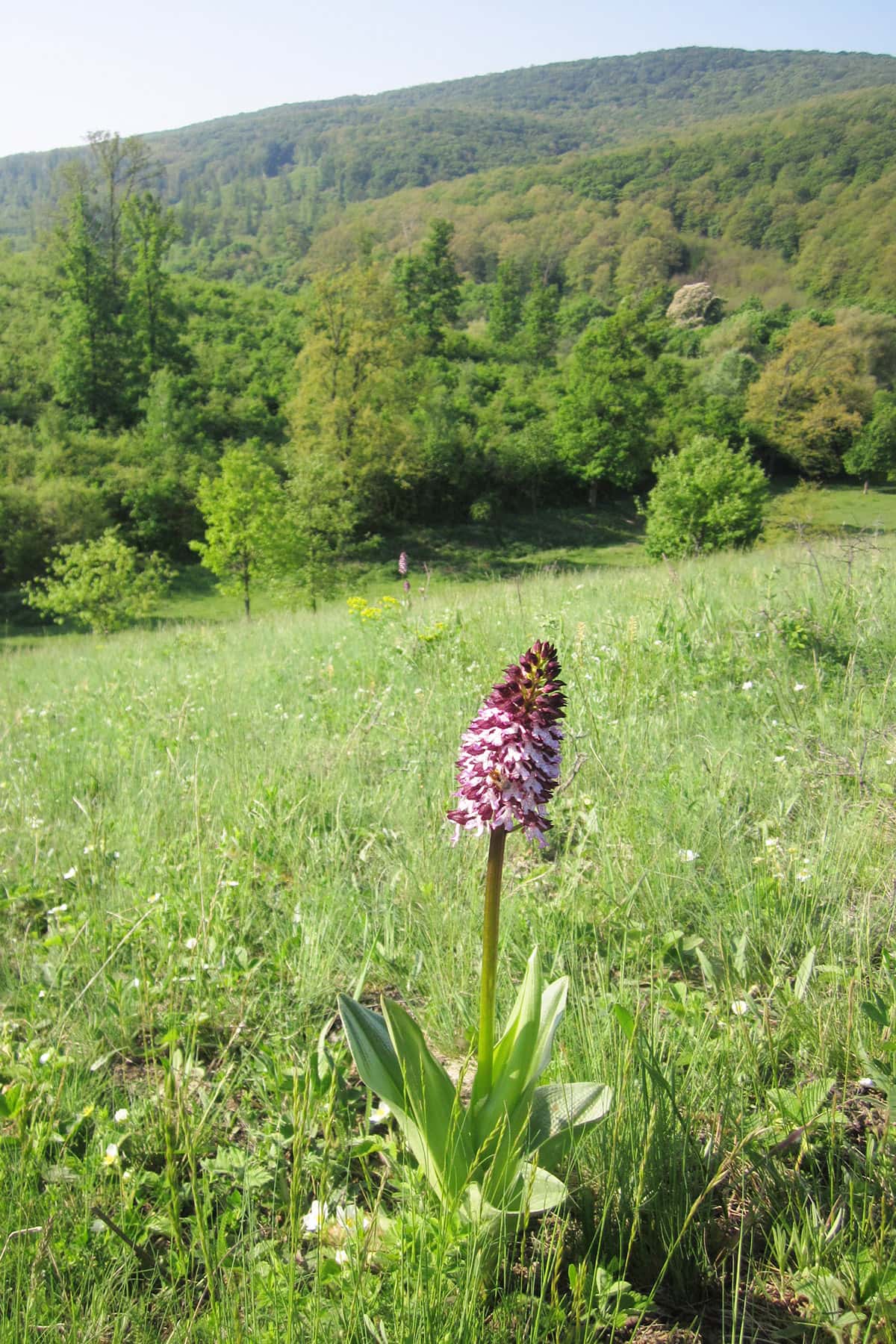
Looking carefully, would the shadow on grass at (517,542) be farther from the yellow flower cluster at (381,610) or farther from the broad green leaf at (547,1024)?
the broad green leaf at (547,1024)

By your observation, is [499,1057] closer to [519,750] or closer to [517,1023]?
[517,1023]

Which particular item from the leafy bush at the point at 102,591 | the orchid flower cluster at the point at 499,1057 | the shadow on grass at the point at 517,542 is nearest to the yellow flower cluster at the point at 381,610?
the orchid flower cluster at the point at 499,1057

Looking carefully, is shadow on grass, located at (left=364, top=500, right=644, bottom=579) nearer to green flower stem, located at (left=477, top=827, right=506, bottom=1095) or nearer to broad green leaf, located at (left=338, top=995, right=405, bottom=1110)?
broad green leaf, located at (left=338, top=995, right=405, bottom=1110)

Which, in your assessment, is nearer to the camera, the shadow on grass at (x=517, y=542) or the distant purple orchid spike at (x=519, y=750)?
the distant purple orchid spike at (x=519, y=750)

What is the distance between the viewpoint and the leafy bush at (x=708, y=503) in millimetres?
28938

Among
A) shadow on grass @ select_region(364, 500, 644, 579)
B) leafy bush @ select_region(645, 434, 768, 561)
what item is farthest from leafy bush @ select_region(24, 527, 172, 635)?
leafy bush @ select_region(645, 434, 768, 561)

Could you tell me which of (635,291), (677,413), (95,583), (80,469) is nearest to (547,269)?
(635,291)

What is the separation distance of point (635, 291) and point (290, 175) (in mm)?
120948

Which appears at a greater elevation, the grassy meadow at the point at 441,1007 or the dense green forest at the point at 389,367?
the dense green forest at the point at 389,367

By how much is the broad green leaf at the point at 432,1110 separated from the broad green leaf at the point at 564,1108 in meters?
0.14

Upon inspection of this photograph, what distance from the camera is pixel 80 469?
124 feet

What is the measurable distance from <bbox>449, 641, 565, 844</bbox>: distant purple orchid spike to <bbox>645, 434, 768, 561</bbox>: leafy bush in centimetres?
2830

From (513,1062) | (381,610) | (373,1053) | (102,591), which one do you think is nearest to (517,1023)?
(513,1062)

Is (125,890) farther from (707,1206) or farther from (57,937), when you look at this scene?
A: (707,1206)
